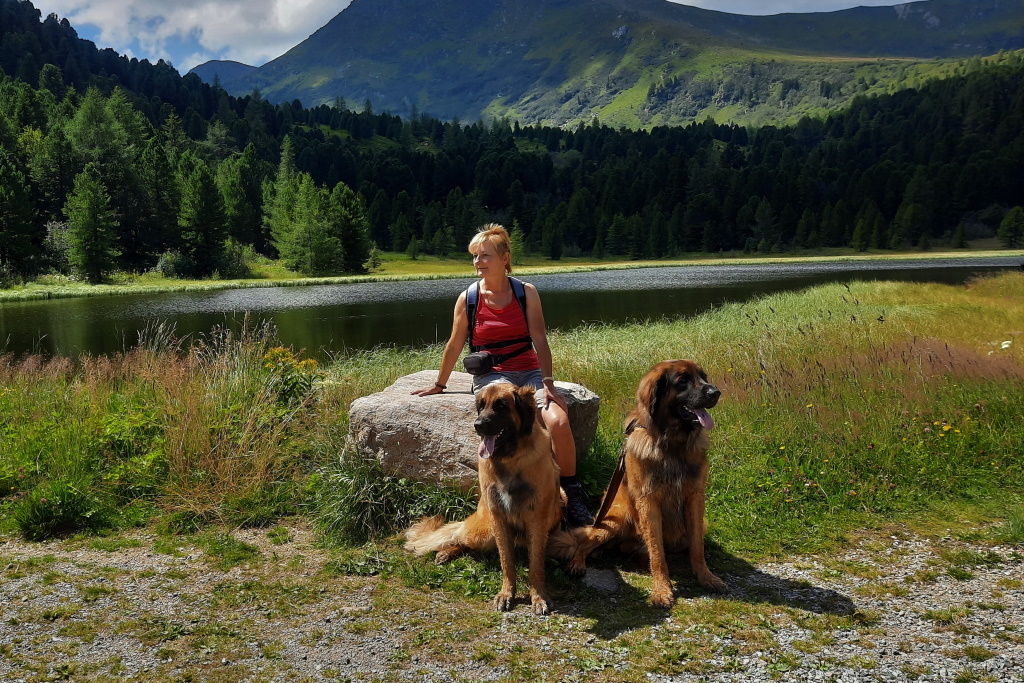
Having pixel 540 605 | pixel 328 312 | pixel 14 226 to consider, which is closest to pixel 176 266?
pixel 14 226

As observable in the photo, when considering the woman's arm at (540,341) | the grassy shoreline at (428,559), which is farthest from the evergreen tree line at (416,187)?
the woman's arm at (540,341)

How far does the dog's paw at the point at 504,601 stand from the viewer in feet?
16.3

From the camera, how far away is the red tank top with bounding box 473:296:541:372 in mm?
6160

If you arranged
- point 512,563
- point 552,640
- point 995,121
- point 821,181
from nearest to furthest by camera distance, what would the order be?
point 552,640 < point 512,563 < point 821,181 < point 995,121

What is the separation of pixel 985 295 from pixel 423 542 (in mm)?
30134

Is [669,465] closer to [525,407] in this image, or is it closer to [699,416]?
[699,416]

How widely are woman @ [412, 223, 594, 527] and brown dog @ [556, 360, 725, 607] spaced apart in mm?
830

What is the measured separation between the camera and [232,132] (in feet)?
559

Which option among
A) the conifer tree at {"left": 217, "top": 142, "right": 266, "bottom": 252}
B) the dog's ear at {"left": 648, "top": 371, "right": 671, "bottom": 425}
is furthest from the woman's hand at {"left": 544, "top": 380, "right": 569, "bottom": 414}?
the conifer tree at {"left": 217, "top": 142, "right": 266, "bottom": 252}

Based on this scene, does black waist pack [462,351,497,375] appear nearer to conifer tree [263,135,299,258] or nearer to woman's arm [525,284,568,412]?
woman's arm [525,284,568,412]

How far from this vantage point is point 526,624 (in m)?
4.74

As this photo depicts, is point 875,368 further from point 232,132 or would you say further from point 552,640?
point 232,132

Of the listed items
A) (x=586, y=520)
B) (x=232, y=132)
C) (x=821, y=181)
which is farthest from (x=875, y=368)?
(x=232, y=132)

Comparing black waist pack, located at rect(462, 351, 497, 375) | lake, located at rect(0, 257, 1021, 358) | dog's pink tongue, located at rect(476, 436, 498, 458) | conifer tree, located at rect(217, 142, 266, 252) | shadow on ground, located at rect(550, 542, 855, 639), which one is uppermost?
conifer tree, located at rect(217, 142, 266, 252)
